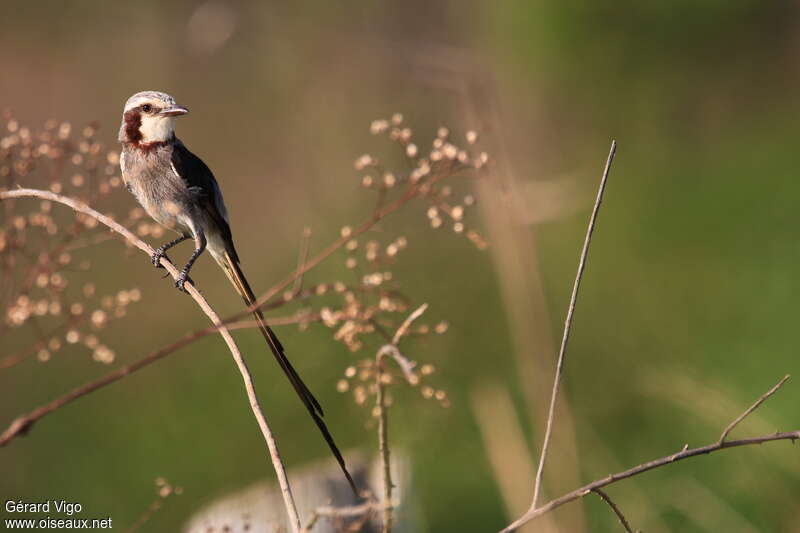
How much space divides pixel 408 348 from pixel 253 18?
2784mm

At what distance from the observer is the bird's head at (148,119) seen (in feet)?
6.41

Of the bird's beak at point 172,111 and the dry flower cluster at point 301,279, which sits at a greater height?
the bird's beak at point 172,111

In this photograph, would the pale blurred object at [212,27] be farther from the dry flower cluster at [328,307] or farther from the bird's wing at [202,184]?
the dry flower cluster at [328,307]

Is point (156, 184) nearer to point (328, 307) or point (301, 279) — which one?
point (328, 307)

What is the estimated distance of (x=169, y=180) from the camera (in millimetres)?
2064

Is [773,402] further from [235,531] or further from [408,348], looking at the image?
[235,531]

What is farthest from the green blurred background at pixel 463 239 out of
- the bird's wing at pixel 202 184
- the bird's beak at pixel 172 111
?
the bird's beak at pixel 172 111

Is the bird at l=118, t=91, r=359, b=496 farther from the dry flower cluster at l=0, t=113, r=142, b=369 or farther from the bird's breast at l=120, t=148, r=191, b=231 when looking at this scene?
the dry flower cluster at l=0, t=113, r=142, b=369

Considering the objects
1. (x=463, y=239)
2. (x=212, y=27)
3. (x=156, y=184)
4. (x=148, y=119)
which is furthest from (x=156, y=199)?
(x=463, y=239)

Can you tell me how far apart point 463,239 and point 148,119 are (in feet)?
16.9

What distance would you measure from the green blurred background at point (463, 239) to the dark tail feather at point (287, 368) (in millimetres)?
1113

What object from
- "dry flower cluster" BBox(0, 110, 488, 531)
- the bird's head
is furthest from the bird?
"dry flower cluster" BBox(0, 110, 488, 531)

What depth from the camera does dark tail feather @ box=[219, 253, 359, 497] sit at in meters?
1.17

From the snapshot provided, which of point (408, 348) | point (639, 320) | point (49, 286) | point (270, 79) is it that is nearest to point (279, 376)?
point (408, 348)
